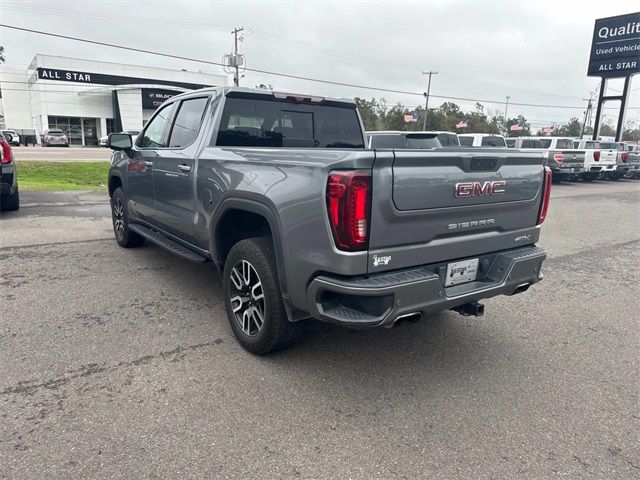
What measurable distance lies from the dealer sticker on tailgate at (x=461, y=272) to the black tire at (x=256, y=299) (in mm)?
1077

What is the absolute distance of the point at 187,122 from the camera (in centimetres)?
454

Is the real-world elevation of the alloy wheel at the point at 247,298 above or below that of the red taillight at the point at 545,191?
below

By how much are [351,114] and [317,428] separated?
11.1 feet

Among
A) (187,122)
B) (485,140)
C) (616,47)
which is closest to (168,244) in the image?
(187,122)

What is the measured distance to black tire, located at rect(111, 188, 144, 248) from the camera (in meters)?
5.99

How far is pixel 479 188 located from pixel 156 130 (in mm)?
3709

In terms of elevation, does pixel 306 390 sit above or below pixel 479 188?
below

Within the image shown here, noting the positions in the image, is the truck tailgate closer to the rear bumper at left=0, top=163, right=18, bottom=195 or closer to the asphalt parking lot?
the asphalt parking lot

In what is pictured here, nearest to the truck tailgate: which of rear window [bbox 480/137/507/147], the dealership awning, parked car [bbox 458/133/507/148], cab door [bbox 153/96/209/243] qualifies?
cab door [bbox 153/96/209/243]

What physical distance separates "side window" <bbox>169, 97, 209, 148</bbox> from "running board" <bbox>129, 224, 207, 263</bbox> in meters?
0.96

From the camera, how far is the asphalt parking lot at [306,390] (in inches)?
93.7

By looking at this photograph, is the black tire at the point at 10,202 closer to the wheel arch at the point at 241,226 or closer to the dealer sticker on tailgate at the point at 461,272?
the wheel arch at the point at 241,226

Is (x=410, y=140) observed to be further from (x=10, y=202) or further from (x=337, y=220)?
(x=337, y=220)

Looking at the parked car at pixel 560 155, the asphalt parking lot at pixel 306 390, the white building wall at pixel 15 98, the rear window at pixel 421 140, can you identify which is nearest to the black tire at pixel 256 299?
the asphalt parking lot at pixel 306 390
